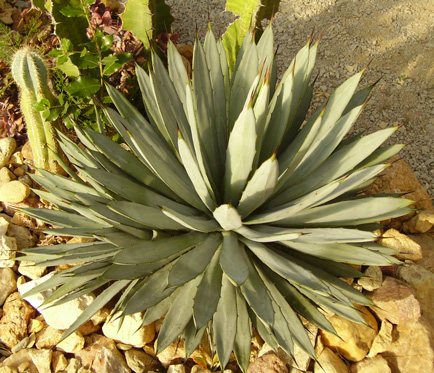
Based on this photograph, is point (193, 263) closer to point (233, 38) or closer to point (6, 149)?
point (233, 38)

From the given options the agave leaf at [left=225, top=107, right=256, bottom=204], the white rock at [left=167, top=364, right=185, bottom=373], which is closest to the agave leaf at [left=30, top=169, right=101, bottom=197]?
the agave leaf at [left=225, top=107, right=256, bottom=204]

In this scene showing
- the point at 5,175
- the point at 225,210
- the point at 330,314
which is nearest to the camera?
the point at 225,210

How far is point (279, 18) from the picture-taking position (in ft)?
12.7

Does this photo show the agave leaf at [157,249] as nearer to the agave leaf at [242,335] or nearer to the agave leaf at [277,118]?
the agave leaf at [242,335]

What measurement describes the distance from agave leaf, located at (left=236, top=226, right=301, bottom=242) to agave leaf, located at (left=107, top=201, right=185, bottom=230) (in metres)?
0.31

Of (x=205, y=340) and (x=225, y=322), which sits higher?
(x=225, y=322)

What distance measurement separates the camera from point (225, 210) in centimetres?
155

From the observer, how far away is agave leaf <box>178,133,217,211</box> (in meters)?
1.64

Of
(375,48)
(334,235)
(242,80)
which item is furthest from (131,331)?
(375,48)

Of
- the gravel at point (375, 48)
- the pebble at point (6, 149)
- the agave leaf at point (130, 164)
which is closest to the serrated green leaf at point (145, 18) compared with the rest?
the gravel at point (375, 48)

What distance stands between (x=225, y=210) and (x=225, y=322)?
522 millimetres

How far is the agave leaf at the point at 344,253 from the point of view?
1.73 meters

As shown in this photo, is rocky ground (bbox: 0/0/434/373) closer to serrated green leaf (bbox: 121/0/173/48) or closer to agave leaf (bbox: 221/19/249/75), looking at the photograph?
agave leaf (bbox: 221/19/249/75)

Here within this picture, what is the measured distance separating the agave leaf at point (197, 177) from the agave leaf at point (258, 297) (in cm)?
34
